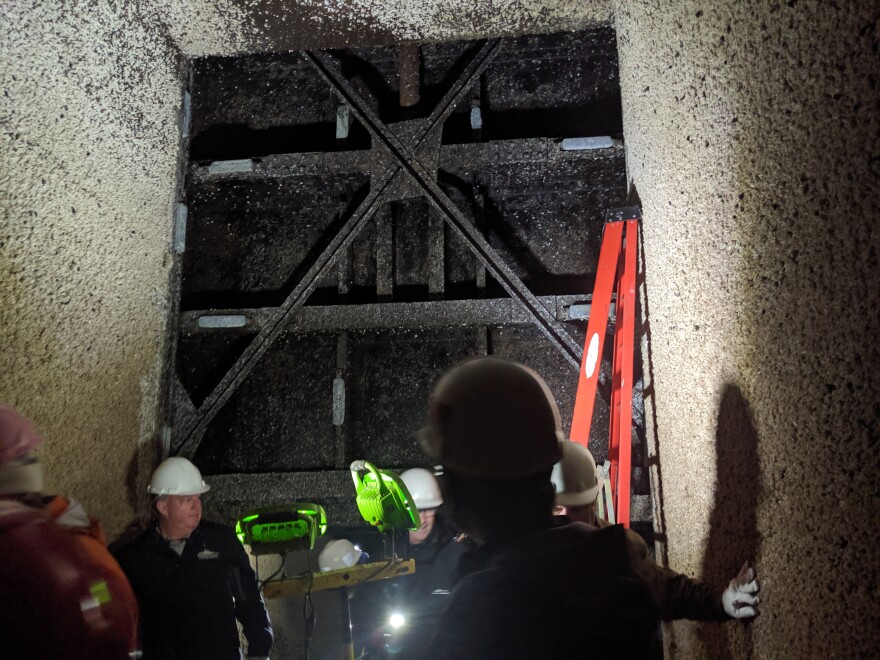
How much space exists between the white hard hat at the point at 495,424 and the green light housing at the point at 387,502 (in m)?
1.30

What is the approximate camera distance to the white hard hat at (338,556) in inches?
104

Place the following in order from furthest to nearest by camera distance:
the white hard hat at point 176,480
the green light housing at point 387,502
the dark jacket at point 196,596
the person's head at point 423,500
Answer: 1. the person's head at point 423,500
2. the white hard hat at point 176,480
3. the dark jacket at point 196,596
4. the green light housing at point 387,502

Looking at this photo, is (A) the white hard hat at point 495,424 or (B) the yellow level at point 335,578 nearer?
(A) the white hard hat at point 495,424

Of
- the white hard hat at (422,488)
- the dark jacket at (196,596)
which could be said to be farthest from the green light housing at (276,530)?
the white hard hat at (422,488)

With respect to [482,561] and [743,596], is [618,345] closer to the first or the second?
[743,596]

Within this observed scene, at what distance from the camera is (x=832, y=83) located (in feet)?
3.47

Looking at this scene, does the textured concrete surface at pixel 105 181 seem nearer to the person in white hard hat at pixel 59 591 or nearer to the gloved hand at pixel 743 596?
the person in white hard hat at pixel 59 591

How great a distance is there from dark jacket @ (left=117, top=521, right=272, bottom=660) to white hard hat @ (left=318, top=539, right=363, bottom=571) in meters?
0.49

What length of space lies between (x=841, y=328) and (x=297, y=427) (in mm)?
3063

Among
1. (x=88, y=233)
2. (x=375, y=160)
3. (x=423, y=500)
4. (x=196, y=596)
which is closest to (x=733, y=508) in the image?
(x=423, y=500)

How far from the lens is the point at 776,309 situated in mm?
1301

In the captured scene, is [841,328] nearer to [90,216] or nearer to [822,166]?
[822,166]

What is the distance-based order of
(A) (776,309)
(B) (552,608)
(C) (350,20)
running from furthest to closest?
(C) (350,20)
(A) (776,309)
(B) (552,608)

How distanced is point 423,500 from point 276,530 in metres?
0.83
